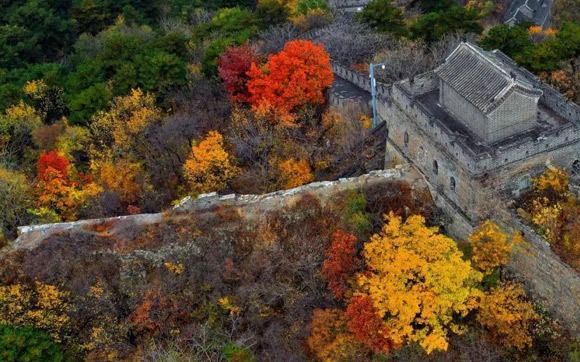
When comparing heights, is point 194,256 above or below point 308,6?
above

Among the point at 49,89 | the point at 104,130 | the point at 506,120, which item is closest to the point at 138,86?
the point at 104,130

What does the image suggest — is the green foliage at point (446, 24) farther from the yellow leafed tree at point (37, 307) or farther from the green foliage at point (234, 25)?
the yellow leafed tree at point (37, 307)

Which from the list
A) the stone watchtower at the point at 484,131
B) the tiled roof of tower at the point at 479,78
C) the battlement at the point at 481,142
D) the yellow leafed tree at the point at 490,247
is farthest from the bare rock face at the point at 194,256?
the tiled roof of tower at the point at 479,78

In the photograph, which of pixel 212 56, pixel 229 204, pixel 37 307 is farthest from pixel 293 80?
pixel 37 307

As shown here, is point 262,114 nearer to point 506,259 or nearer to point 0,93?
point 506,259

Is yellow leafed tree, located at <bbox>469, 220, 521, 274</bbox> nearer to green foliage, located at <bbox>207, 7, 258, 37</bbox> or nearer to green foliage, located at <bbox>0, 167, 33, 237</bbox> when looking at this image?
green foliage, located at <bbox>0, 167, 33, 237</bbox>

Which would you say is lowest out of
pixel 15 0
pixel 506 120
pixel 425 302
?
pixel 15 0

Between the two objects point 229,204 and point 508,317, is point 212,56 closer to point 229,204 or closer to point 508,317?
point 229,204
